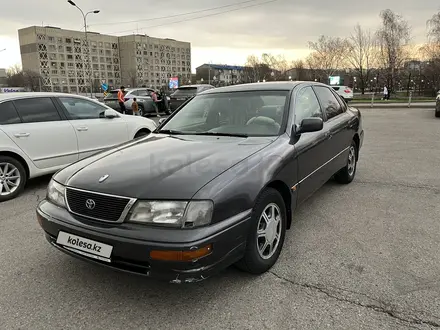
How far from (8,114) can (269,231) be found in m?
4.37

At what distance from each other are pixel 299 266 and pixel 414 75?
4825 centimetres

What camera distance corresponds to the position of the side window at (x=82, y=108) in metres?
5.92

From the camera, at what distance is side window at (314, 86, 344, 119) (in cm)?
453

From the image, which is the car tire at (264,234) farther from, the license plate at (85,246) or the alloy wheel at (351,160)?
the alloy wheel at (351,160)

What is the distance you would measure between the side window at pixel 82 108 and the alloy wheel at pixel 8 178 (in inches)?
50.0

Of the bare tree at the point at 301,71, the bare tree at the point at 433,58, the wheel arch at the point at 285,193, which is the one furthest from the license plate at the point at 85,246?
the bare tree at the point at 301,71

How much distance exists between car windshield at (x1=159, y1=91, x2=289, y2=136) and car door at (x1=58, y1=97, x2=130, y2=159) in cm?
245

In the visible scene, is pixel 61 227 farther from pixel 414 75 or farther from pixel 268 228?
pixel 414 75

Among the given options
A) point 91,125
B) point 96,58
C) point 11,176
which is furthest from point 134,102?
point 96,58

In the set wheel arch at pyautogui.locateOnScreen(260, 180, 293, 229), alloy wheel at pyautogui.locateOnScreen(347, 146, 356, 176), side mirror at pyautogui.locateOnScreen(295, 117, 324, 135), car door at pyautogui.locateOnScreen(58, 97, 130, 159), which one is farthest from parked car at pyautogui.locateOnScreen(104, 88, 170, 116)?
wheel arch at pyautogui.locateOnScreen(260, 180, 293, 229)

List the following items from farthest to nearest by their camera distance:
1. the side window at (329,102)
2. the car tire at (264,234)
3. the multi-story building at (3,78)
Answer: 1. the multi-story building at (3,78)
2. the side window at (329,102)
3. the car tire at (264,234)

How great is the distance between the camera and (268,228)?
9.40ft

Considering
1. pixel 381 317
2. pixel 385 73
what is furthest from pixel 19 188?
pixel 385 73

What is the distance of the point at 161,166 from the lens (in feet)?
8.80
